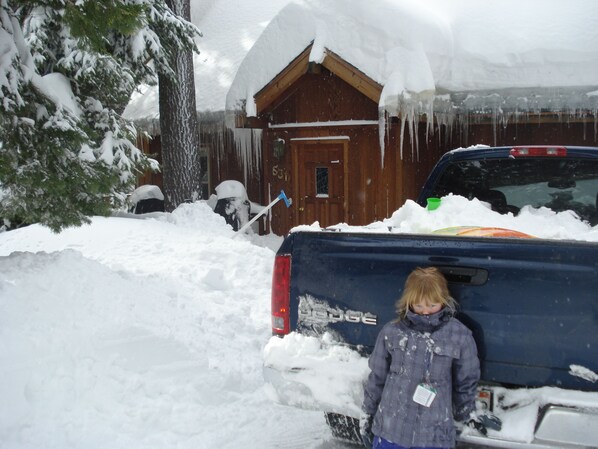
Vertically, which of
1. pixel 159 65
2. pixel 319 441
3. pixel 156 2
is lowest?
pixel 319 441

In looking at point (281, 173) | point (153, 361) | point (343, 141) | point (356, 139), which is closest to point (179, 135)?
point (281, 173)

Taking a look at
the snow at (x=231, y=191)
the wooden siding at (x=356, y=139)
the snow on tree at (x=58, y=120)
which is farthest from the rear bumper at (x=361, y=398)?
the snow at (x=231, y=191)

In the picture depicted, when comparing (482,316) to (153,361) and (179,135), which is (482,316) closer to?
(153,361)

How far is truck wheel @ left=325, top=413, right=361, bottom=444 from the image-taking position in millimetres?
3389

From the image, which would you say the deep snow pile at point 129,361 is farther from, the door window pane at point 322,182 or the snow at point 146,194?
the snow at point 146,194

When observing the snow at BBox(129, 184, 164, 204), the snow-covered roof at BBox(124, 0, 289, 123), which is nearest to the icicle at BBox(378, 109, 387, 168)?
the snow-covered roof at BBox(124, 0, 289, 123)

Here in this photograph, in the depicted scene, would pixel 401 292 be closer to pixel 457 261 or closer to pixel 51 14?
pixel 457 261

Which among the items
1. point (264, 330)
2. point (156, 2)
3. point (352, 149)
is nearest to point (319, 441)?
point (264, 330)

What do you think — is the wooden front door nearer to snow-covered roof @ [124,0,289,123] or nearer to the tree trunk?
the tree trunk

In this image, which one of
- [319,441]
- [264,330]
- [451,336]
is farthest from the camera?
[264,330]

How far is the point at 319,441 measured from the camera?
3.88 m

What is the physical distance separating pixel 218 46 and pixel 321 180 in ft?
20.2

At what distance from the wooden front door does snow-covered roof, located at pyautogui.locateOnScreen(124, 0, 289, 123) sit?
2.38m

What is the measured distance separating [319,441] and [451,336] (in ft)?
5.33
